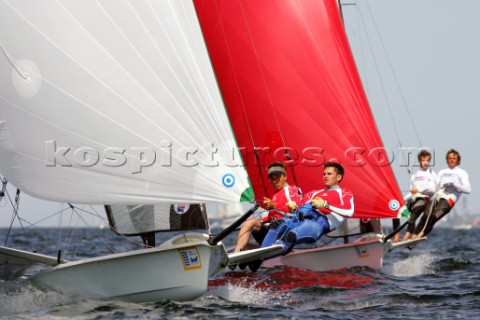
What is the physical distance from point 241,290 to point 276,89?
4.38 m

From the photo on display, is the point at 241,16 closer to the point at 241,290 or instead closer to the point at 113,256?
the point at 241,290

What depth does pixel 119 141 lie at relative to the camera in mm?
8492

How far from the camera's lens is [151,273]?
336 inches

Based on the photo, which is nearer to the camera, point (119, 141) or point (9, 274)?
point (119, 141)

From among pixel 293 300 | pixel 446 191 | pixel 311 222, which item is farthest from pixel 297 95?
pixel 293 300

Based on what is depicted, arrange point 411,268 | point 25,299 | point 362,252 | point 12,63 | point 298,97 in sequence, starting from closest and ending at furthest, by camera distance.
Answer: point 12,63, point 25,299, point 362,252, point 298,97, point 411,268

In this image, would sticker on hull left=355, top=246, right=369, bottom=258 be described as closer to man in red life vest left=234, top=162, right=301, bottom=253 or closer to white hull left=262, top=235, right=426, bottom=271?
white hull left=262, top=235, right=426, bottom=271

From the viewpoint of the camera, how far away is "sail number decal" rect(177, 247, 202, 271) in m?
8.45

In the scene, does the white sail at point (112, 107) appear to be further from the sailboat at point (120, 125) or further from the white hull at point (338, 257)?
the white hull at point (338, 257)

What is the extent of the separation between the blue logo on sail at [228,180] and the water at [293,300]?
3.72 feet

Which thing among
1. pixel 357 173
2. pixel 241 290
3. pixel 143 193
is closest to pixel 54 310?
pixel 143 193

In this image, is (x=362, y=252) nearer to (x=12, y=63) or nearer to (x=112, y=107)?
(x=112, y=107)

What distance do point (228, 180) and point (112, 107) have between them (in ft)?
4.06

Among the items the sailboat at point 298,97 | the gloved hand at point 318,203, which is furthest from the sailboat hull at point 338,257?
the gloved hand at point 318,203
